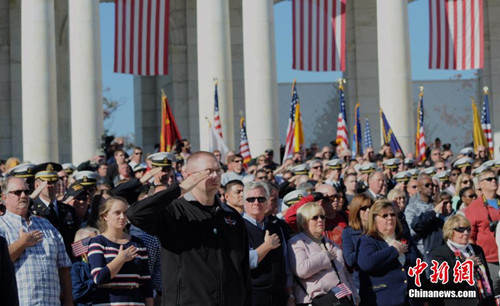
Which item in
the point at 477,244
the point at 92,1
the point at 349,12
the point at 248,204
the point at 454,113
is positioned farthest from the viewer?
the point at 454,113

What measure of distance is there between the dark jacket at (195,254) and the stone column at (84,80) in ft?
91.4

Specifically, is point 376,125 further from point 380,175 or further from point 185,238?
point 185,238

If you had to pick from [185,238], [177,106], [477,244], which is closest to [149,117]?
[177,106]

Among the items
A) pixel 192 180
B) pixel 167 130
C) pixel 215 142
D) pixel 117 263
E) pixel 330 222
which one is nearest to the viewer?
pixel 192 180

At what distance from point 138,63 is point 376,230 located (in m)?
24.9

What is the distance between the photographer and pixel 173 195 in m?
9.79

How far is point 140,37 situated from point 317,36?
6.97 meters

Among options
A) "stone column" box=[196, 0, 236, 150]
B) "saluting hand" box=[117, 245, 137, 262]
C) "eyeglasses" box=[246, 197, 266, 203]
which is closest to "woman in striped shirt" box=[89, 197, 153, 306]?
"saluting hand" box=[117, 245, 137, 262]

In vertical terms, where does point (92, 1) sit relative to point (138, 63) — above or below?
above

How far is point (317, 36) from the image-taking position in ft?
133

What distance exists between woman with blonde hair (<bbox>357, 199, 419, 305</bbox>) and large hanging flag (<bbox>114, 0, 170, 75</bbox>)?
24492mm

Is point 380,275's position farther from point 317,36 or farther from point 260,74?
point 317,36

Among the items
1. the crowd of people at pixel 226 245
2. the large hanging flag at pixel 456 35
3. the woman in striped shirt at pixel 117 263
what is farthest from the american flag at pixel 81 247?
the large hanging flag at pixel 456 35

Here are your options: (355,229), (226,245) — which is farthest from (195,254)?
(355,229)
